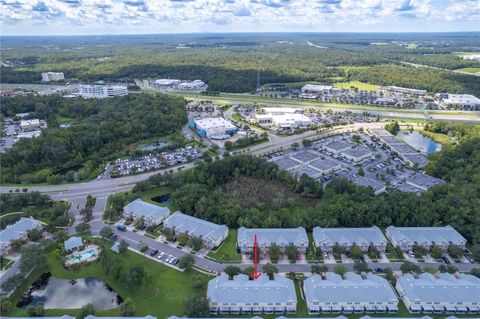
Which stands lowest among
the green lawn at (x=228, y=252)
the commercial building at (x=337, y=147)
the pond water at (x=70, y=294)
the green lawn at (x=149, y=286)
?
the pond water at (x=70, y=294)

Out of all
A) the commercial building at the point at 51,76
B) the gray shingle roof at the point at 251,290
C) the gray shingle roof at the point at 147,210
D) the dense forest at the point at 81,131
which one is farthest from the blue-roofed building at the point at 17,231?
the commercial building at the point at 51,76

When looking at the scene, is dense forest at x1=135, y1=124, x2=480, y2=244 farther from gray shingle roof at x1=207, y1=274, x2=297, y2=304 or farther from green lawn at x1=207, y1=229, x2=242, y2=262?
gray shingle roof at x1=207, y1=274, x2=297, y2=304

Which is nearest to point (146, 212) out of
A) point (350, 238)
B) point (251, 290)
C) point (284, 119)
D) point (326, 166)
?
point (251, 290)

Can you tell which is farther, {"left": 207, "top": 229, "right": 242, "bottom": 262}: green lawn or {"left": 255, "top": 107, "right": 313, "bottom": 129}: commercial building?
{"left": 255, "top": 107, "right": 313, "bottom": 129}: commercial building

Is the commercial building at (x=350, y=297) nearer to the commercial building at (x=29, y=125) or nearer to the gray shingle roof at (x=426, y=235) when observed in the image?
the gray shingle roof at (x=426, y=235)

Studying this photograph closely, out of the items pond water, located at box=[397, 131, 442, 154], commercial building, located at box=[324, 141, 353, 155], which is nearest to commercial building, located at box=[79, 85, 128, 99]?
commercial building, located at box=[324, 141, 353, 155]
